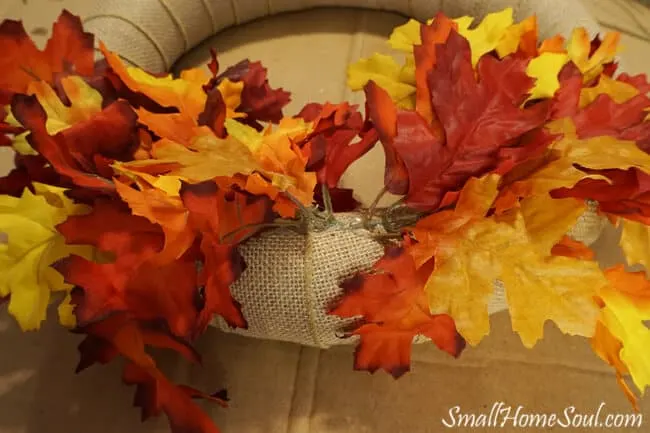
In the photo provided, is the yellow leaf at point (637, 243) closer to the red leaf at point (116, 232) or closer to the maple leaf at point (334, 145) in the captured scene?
the maple leaf at point (334, 145)

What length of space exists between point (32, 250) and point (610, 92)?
578 millimetres

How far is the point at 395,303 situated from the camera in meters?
0.57

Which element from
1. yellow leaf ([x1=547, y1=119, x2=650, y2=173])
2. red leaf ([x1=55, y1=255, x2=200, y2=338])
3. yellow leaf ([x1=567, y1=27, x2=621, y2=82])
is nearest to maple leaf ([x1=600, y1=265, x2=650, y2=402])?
yellow leaf ([x1=547, y1=119, x2=650, y2=173])

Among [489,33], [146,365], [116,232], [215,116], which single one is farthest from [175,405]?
[489,33]

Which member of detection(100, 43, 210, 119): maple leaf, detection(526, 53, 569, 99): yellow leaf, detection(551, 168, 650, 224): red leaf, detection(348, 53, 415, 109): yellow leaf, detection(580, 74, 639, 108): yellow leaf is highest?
detection(526, 53, 569, 99): yellow leaf

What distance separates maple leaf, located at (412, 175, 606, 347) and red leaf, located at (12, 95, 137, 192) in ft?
0.93

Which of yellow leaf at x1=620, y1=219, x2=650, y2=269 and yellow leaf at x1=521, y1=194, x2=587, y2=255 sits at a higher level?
yellow leaf at x1=521, y1=194, x2=587, y2=255

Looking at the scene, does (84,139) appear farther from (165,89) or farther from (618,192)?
(618,192)

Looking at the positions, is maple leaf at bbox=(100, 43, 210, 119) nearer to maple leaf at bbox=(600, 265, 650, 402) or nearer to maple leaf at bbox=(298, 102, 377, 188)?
maple leaf at bbox=(298, 102, 377, 188)

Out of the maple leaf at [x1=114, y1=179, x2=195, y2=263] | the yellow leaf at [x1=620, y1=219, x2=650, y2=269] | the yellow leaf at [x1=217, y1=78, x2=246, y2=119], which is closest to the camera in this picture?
the maple leaf at [x1=114, y1=179, x2=195, y2=263]

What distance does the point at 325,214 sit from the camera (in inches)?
23.7

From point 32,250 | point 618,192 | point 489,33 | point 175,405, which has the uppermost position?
point 489,33

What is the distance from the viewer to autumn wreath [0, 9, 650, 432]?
558 mm

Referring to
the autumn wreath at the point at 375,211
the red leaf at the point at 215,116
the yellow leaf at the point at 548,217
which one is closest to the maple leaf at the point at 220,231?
the autumn wreath at the point at 375,211
